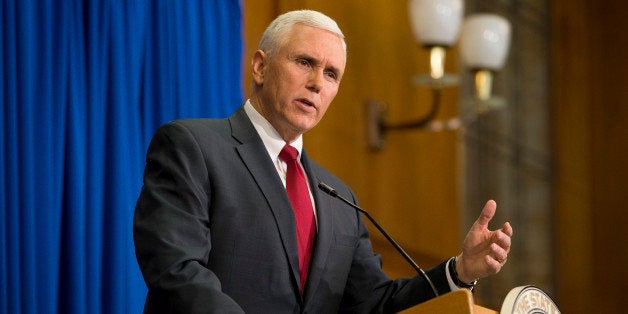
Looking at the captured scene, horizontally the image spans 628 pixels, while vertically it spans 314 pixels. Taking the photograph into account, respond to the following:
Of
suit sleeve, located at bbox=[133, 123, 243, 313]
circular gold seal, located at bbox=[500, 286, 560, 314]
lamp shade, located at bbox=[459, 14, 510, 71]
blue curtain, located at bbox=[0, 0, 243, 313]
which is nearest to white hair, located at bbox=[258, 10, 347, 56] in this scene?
suit sleeve, located at bbox=[133, 123, 243, 313]

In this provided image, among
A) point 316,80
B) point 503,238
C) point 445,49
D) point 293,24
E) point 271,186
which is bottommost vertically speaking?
point 503,238

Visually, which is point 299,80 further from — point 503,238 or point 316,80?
point 503,238

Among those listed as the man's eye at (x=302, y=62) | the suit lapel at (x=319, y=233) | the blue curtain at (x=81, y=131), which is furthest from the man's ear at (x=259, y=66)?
the blue curtain at (x=81, y=131)

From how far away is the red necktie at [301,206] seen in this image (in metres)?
2.23

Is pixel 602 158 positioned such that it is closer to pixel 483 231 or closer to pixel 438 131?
pixel 438 131

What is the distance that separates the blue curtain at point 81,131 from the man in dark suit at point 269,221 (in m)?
0.71

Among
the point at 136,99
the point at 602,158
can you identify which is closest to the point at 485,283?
the point at 602,158

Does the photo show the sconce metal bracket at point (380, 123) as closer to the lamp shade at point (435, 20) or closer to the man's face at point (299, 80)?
the lamp shade at point (435, 20)

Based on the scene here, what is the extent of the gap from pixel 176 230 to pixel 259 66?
665mm

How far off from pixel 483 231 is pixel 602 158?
3627 mm

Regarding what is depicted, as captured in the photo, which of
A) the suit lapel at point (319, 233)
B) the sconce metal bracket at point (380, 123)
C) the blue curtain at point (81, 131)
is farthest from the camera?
the sconce metal bracket at point (380, 123)

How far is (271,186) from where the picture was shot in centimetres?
220

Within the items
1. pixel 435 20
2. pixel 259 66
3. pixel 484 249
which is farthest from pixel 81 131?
pixel 435 20

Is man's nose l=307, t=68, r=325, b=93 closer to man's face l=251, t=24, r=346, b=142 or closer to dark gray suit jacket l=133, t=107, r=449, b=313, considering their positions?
man's face l=251, t=24, r=346, b=142
